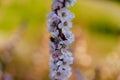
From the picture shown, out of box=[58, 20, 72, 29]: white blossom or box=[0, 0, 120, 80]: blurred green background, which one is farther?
box=[0, 0, 120, 80]: blurred green background

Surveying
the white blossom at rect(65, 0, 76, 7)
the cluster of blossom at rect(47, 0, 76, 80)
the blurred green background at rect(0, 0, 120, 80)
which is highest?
the blurred green background at rect(0, 0, 120, 80)

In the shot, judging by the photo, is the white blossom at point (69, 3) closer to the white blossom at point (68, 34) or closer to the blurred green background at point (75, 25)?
the white blossom at point (68, 34)

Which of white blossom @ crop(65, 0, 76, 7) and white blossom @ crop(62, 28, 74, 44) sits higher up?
white blossom @ crop(65, 0, 76, 7)

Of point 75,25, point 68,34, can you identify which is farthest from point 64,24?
point 75,25

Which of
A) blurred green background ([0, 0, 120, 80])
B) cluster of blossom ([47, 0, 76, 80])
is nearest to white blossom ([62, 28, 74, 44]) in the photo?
cluster of blossom ([47, 0, 76, 80])

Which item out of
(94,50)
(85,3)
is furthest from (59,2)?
(85,3)

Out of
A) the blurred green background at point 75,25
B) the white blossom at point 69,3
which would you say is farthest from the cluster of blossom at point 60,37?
the blurred green background at point 75,25

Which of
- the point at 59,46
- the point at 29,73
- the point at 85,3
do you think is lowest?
the point at 59,46

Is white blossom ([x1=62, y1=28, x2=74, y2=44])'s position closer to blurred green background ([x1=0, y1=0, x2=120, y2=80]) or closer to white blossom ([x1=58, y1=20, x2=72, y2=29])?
white blossom ([x1=58, y1=20, x2=72, y2=29])

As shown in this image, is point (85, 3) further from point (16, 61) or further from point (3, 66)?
point (3, 66)
